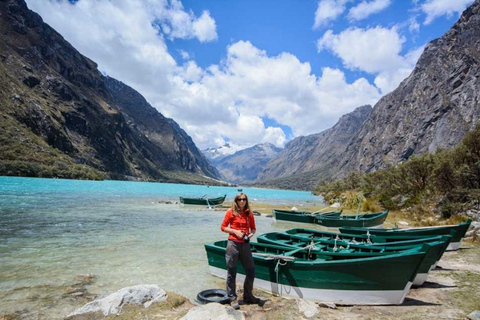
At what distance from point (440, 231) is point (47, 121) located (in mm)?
190713

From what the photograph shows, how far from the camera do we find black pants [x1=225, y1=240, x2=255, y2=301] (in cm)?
820

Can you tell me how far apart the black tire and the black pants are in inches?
12.0

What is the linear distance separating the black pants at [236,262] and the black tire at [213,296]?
306 mm

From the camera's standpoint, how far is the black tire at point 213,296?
27.4 feet

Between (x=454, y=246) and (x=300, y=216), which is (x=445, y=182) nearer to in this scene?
(x=300, y=216)

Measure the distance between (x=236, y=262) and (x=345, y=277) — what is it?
129 inches

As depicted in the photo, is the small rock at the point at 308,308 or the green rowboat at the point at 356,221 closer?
the small rock at the point at 308,308

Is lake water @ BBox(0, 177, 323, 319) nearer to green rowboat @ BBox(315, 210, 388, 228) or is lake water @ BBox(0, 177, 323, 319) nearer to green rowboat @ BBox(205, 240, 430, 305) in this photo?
green rowboat @ BBox(205, 240, 430, 305)

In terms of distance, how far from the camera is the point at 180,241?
19328 millimetres

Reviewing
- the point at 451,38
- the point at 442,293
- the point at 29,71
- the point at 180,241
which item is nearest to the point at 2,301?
the point at 180,241

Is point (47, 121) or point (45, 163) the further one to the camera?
point (47, 121)

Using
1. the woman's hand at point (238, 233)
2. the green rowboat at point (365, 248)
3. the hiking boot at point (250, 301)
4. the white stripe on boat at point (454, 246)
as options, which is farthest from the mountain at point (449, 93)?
the woman's hand at point (238, 233)

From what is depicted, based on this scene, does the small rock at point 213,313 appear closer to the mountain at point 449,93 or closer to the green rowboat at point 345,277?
the green rowboat at point 345,277

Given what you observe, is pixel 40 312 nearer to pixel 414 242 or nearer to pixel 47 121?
pixel 414 242
